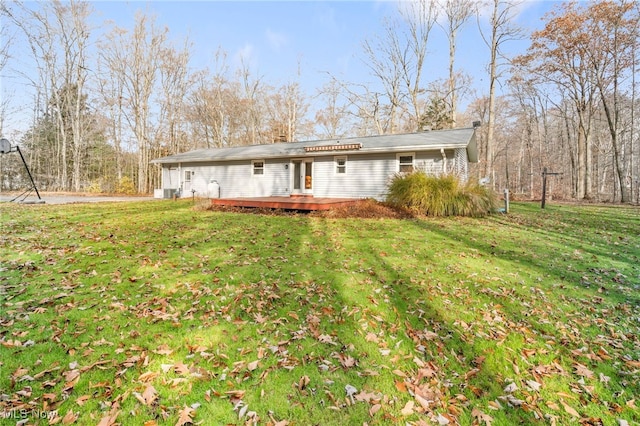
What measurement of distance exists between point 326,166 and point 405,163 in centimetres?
369

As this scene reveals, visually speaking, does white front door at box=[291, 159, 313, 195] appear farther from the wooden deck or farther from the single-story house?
the wooden deck

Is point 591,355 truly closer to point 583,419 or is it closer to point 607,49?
point 583,419

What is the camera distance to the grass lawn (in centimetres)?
216

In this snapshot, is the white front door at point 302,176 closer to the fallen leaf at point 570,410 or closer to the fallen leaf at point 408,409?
the fallen leaf at point 408,409

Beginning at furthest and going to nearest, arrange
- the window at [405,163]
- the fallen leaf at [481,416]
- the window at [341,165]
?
the window at [341,165] → the window at [405,163] → the fallen leaf at [481,416]

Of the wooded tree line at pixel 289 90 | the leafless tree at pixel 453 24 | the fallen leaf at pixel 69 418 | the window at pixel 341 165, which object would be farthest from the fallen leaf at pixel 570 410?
the leafless tree at pixel 453 24

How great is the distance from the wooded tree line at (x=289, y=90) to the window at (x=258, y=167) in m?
4.24

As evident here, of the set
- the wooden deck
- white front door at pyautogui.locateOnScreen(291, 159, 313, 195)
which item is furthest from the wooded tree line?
the wooden deck

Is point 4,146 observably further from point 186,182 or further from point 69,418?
point 69,418

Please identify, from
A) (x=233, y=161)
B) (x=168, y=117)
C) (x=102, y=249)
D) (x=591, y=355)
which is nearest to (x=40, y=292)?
(x=102, y=249)

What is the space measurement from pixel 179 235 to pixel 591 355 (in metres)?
6.98

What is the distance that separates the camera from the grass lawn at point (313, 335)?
216cm

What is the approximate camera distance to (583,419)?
2107 millimetres

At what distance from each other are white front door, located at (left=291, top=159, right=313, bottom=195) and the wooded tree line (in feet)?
17.5
